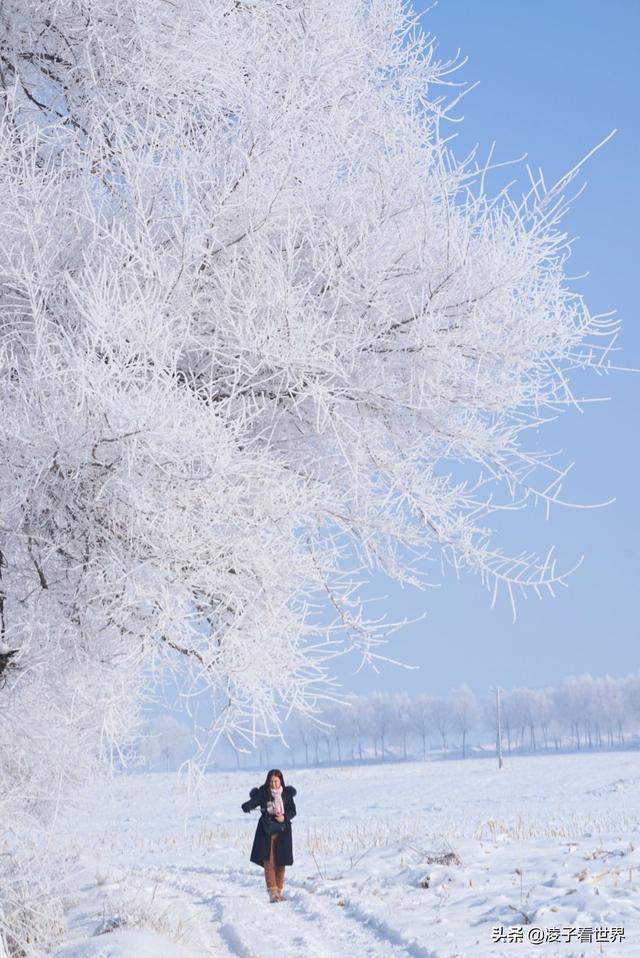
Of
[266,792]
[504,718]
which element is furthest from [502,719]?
[266,792]

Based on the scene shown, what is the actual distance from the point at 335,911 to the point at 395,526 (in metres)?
3.45

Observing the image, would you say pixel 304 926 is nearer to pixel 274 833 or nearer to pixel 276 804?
pixel 274 833

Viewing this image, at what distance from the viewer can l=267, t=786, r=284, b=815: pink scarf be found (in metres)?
9.29

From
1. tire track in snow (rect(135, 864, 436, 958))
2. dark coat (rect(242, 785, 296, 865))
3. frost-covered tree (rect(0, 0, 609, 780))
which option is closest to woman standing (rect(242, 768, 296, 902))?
dark coat (rect(242, 785, 296, 865))

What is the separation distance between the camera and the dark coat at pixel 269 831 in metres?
8.95

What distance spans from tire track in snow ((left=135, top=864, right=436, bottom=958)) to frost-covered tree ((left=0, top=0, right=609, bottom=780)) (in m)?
2.10

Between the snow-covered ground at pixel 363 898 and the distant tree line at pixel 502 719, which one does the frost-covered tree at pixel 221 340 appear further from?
the distant tree line at pixel 502 719

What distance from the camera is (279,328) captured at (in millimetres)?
4551

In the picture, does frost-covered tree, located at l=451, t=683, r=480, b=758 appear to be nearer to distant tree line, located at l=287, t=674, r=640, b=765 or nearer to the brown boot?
distant tree line, located at l=287, t=674, r=640, b=765

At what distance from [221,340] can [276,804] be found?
5.82 meters

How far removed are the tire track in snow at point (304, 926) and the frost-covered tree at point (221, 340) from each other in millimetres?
2104

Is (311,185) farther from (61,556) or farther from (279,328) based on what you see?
(61,556)

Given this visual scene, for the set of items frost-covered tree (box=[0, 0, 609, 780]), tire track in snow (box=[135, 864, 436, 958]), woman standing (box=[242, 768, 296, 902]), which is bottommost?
tire track in snow (box=[135, 864, 436, 958])

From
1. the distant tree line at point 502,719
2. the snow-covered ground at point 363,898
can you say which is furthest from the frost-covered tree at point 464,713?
the snow-covered ground at point 363,898
